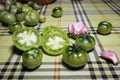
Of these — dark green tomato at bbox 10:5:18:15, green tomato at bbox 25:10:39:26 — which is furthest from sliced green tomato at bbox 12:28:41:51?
dark green tomato at bbox 10:5:18:15

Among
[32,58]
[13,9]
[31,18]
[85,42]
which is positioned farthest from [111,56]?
[13,9]

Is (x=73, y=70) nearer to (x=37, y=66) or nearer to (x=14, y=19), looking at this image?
(x=37, y=66)

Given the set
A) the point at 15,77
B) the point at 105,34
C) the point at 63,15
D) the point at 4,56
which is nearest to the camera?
the point at 15,77

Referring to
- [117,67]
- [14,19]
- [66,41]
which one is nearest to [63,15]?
[14,19]

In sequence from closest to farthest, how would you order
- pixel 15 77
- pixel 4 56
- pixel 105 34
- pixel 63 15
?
pixel 15 77 → pixel 4 56 → pixel 105 34 → pixel 63 15

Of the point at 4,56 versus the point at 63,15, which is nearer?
the point at 4,56

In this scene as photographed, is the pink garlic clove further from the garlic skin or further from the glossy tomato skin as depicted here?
the glossy tomato skin
